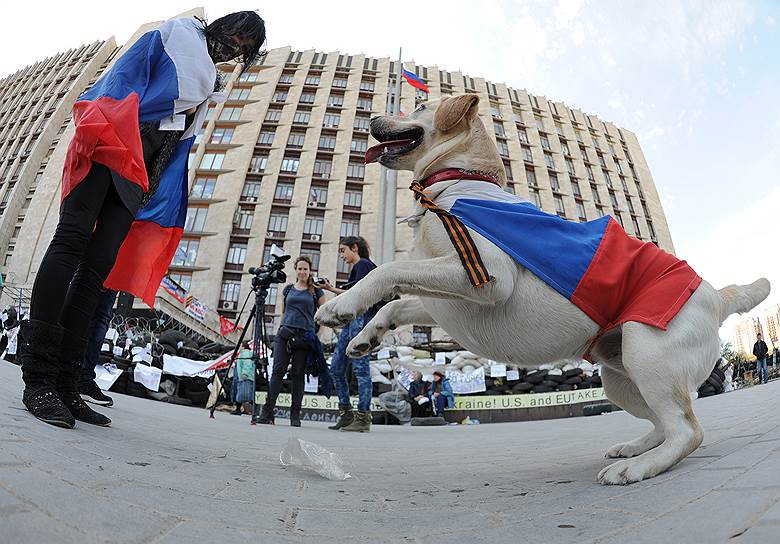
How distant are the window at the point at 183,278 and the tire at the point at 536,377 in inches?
902

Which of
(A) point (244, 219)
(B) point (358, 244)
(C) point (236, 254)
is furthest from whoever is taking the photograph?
(A) point (244, 219)

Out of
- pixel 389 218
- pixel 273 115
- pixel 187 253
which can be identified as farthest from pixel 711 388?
pixel 273 115

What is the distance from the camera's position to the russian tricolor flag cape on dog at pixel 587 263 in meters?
1.88

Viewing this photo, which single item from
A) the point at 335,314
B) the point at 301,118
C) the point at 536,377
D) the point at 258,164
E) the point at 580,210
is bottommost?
the point at 536,377

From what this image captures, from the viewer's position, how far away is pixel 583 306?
1.89 m

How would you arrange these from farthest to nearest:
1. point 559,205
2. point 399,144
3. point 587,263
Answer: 1. point 559,205
2. point 399,144
3. point 587,263

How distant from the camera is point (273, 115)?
1362 inches

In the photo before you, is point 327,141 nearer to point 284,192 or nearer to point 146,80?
point 284,192

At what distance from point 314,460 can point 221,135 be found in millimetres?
35761

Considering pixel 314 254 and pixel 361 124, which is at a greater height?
pixel 361 124

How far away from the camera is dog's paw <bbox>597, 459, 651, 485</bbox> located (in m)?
1.50

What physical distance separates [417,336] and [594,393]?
14860 millimetres

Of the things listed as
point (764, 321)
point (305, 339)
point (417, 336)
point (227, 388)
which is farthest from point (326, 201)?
point (764, 321)

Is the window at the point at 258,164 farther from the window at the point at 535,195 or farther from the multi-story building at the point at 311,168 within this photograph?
the window at the point at 535,195
